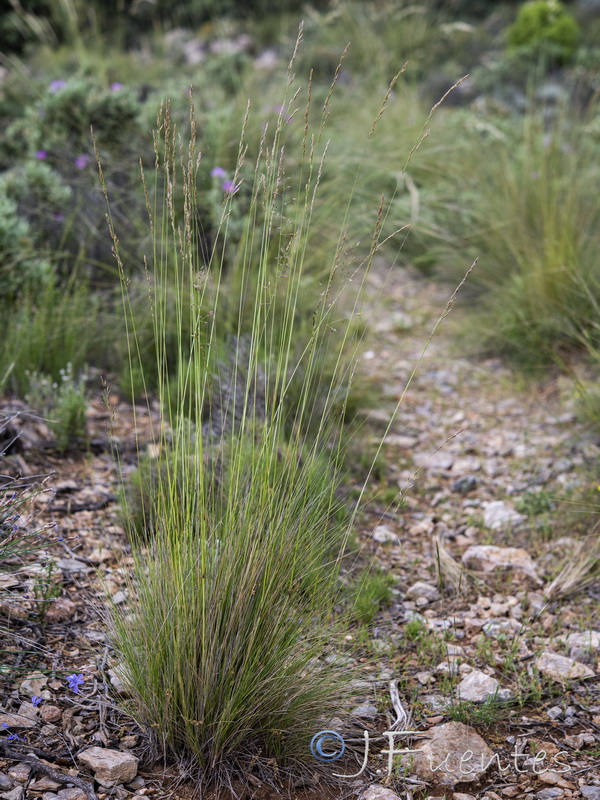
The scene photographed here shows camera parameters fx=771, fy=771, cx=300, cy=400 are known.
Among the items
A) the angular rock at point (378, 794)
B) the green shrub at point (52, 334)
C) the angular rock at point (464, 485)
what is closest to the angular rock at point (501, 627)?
the angular rock at point (378, 794)

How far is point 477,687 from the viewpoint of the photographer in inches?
77.5

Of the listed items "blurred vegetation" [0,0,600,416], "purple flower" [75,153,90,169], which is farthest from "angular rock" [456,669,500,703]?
"purple flower" [75,153,90,169]

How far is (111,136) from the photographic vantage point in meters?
4.34

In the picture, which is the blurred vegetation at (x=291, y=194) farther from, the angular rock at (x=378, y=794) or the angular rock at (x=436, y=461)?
the angular rock at (x=378, y=794)

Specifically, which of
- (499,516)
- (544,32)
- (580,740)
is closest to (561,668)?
(580,740)

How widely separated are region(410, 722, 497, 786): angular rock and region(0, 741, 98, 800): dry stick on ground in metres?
0.70

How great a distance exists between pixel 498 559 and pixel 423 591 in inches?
13.1

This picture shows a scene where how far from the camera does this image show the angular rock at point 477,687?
1.94 meters

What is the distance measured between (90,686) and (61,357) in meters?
1.71

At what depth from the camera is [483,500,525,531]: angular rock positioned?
2789 mm

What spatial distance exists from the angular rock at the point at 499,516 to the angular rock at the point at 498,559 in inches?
5.7

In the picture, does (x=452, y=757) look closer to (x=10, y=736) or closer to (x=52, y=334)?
(x=10, y=736)

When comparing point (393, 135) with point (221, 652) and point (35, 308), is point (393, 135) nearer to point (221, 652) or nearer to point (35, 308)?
point (35, 308)

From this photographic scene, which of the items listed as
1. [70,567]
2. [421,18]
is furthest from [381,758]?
[421,18]
